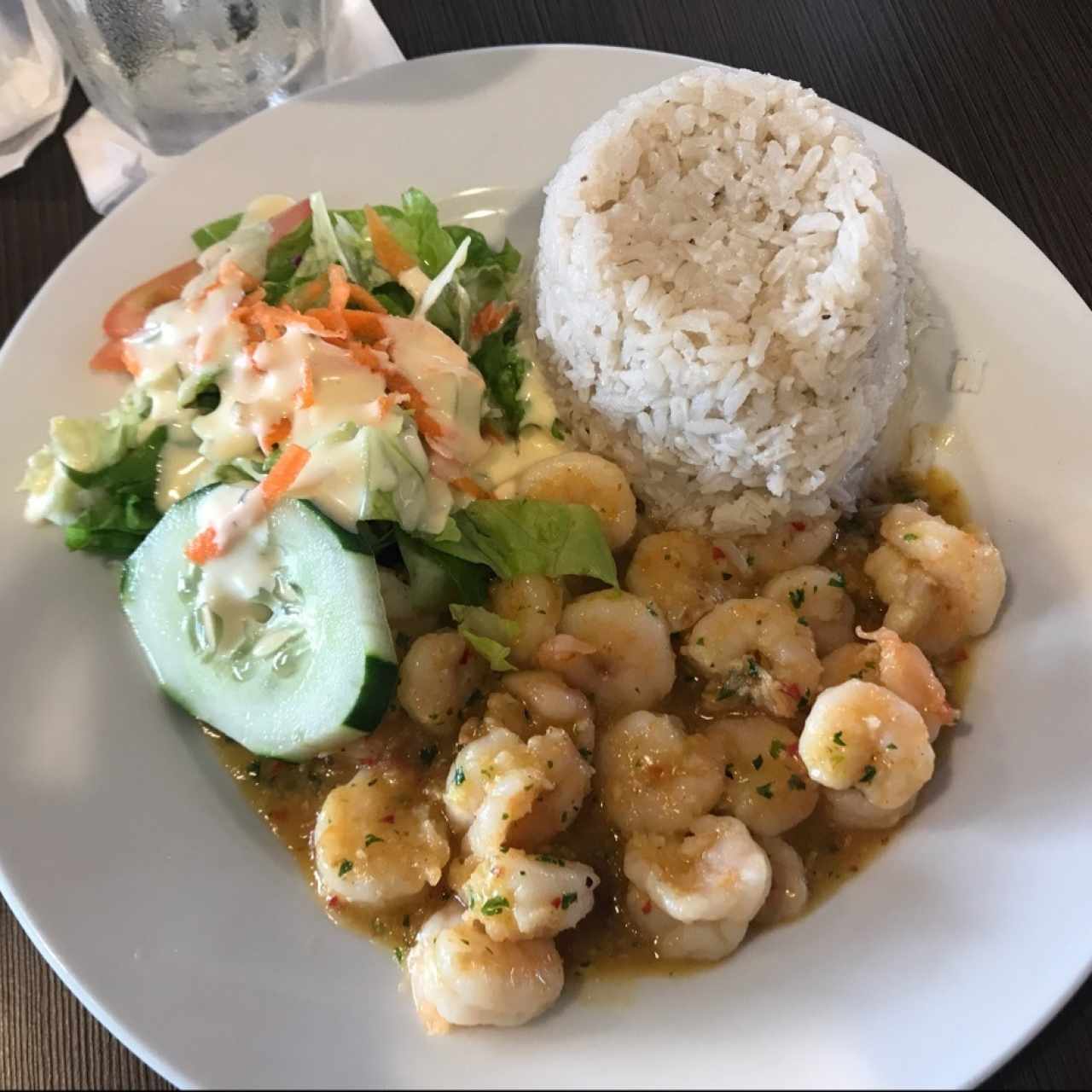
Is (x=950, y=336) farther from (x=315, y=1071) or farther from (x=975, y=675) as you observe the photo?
(x=315, y=1071)

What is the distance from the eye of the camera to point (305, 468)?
176 centimetres

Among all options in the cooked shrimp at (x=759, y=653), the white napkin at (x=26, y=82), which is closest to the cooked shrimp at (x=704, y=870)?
the cooked shrimp at (x=759, y=653)

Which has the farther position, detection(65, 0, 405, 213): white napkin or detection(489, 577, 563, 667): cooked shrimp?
detection(65, 0, 405, 213): white napkin

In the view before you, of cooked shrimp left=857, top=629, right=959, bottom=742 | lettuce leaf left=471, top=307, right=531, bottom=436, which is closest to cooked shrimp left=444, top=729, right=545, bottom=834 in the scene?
cooked shrimp left=857, top=629, right=959, bottom=742

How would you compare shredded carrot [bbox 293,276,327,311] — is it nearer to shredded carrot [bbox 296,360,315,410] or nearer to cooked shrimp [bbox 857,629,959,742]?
shredded carrot [bbox 296,360,315,410]

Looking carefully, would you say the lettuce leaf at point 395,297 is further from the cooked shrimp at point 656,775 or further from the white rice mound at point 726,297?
the cooked shrimp at point 656,775

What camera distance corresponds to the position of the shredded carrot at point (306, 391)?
1819 millimetres

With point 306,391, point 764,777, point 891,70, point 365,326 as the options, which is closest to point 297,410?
point 306,391

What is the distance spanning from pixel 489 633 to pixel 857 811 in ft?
2.31

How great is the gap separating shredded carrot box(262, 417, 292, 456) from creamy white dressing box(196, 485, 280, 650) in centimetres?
10

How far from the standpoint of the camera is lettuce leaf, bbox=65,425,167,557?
1884 millimetres

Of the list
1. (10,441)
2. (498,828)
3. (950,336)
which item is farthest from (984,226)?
(10,441)

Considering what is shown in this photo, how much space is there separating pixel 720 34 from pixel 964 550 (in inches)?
69.4

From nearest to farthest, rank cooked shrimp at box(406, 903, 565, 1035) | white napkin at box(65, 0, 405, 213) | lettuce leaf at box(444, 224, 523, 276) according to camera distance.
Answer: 1. cooked shrimp at box(406, 903, 565, 1035)
2. lettuce leaf at box(444, 224, 523, 276)
3. white napkin at box(65, 0, 405, 213)
